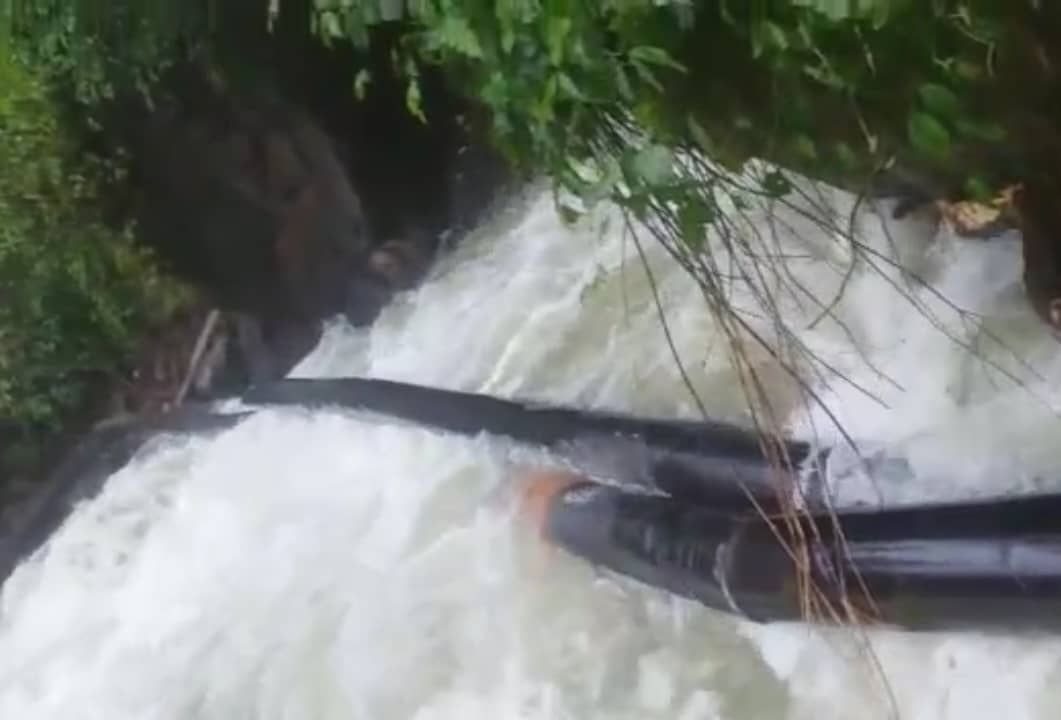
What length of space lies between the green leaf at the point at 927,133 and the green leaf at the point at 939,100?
1 cm

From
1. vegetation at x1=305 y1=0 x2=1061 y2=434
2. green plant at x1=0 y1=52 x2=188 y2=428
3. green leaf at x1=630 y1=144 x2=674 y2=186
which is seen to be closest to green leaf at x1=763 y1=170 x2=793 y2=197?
vegetation at x1=305 y1=0 x2=1061 y2=434

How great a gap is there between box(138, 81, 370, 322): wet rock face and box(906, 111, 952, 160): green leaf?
272 cm

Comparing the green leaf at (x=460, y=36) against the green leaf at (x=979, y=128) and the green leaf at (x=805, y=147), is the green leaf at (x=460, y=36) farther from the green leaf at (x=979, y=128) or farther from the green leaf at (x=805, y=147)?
the green leaf at (x=979, y=128)

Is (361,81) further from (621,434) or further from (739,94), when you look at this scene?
(739,94)

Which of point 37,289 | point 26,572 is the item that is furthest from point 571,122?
point 37,289

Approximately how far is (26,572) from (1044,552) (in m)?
3.16

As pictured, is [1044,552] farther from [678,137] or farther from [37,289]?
[37,289]

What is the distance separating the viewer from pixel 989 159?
6.33 ft

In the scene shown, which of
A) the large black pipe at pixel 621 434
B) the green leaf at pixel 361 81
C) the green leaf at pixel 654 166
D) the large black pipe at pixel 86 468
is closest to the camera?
the green leaf at pixel 654 166

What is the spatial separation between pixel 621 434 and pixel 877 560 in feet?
2.60

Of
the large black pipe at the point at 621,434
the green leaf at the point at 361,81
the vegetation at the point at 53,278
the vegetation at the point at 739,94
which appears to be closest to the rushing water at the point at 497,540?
the large black pipe at the point at 621,434

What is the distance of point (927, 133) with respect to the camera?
174 cm

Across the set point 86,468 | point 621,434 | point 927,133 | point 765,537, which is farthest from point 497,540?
point 86,468

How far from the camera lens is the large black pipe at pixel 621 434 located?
2.36 meters
